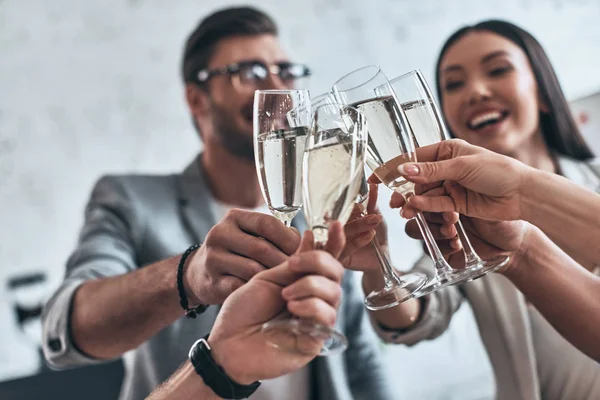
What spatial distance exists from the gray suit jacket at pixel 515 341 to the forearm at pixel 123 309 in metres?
0.58

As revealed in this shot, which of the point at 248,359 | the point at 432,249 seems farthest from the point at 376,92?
the point at 248,359

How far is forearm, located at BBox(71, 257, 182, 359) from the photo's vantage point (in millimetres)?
1182

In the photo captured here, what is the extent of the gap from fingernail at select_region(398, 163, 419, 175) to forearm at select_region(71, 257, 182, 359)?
450 mm

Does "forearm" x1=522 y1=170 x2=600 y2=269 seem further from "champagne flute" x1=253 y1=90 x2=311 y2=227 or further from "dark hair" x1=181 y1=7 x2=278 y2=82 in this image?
"dark hair" x1=181 y1=7 x2=278 y2=82

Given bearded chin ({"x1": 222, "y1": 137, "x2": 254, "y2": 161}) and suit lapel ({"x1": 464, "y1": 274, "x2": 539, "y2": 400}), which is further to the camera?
bearded chin ({"x1": 222, "y1": 137, "x2": 254, "y2": 161})

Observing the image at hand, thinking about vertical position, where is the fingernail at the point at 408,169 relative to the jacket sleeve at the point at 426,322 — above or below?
above

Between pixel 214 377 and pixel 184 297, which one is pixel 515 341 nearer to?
pixel 184 297

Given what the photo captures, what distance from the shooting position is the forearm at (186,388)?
737mm

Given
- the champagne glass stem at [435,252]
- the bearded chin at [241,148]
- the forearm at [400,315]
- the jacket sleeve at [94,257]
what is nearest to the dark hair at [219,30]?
the bearded chin at [241,148]

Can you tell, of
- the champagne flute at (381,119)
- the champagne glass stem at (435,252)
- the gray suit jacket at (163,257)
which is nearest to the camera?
the champagne flute at (381,119)

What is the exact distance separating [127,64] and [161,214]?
1.29 metres

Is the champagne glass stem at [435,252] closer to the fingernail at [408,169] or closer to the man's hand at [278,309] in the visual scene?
the fingernail at [408,169]

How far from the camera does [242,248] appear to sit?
87cm

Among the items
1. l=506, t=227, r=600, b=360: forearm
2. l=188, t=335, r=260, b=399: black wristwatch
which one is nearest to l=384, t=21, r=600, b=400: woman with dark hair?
l=506, t=227, r=600, b=360: forearm
